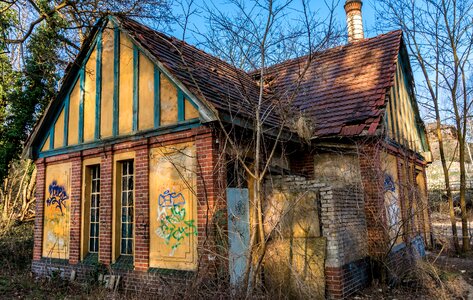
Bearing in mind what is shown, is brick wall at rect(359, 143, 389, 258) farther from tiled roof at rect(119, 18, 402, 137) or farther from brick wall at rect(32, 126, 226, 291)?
brick wall at rect(32, 126, 226, 291)


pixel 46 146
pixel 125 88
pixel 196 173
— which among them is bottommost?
pixel 196 173

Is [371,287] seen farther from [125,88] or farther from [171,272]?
[125,88]

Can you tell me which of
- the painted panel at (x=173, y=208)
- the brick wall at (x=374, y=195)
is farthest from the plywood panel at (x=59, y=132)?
the brick wall at (x=374, y=195)

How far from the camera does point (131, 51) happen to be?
360 inches

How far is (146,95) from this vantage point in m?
8.55

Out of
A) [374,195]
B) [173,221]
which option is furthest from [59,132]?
[374,195]

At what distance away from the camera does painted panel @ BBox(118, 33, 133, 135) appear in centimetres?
886

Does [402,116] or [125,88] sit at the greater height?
[125,88]

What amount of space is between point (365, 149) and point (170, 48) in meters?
5.52

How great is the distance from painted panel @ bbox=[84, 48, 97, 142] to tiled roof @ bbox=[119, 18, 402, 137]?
155 cm

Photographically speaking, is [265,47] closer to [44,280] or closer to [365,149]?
[365,149]

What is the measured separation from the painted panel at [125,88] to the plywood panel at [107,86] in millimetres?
373

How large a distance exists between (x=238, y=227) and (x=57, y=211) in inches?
232

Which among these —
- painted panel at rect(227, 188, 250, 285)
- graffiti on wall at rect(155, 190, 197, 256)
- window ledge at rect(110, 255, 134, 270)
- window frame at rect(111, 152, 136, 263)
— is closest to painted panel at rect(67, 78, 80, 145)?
window frame at rect(111, 152, 136, 263)
